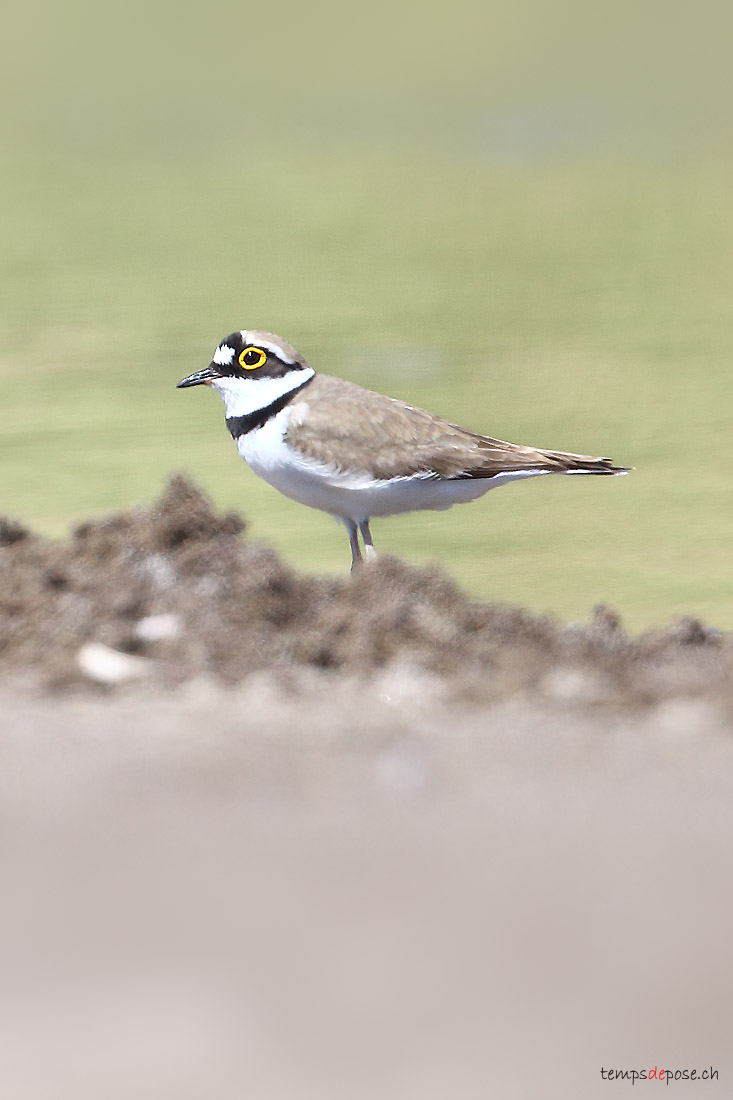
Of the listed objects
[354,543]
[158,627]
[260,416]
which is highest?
[260,416]

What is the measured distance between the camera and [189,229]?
47.6 feet

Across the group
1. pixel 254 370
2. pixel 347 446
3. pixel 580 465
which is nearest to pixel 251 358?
pixel 254 370

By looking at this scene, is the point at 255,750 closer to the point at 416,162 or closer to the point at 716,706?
the point at 716,706

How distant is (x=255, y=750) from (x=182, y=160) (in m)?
14.7

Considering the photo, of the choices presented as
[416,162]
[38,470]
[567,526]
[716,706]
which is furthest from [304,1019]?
[416,162]

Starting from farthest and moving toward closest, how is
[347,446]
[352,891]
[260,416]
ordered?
[260,416], [347,446], [352,891]

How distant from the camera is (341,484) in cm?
509

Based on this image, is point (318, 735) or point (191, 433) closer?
point (318, 735)

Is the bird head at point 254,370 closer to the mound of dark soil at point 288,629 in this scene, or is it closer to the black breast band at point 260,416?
the black breast band at point 260,416

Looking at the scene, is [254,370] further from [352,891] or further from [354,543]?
[352,891]

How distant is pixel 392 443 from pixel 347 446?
5.9 inches

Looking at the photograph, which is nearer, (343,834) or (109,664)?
(343,834)

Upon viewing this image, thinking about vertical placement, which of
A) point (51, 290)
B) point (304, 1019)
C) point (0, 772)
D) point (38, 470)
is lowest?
point (304, 1019)

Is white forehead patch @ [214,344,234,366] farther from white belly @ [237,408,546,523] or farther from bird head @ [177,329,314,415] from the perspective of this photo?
white belly @ [237,408,546,523]
